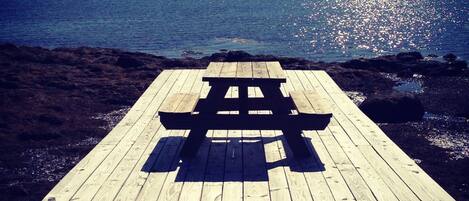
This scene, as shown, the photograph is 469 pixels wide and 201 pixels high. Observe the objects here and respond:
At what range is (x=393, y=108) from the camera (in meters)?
13.3

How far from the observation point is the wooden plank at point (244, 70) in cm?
679

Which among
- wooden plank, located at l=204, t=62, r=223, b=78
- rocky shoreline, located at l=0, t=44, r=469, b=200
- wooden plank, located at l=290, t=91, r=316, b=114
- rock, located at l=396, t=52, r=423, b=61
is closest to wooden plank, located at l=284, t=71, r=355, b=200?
wooden plank, located at l=290, t=91, r=316, b=114

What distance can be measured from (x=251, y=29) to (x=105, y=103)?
3252 centimetres

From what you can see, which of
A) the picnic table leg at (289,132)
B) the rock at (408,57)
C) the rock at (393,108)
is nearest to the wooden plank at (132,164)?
the picnic table leg at (289,132)

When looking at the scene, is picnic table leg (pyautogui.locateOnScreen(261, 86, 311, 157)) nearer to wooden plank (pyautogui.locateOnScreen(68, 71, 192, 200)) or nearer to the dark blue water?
wooden plank (pyautogui.locateOnScreen(68, 71, 192, 200))

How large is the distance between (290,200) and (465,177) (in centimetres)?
580

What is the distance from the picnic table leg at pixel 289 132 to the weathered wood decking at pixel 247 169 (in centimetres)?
13

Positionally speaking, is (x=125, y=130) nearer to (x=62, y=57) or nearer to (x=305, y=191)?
(x=305, y=191)

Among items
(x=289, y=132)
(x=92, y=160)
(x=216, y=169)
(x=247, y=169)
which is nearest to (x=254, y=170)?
(x=247, y=169)

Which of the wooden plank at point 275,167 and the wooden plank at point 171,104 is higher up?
the wooden plank at point 171,104

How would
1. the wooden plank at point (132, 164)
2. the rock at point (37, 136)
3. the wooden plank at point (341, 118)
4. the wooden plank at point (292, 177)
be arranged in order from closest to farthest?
1. the wooden plank at point (292, 177)
2. the wooden plank at point (132, 164)
3. the wooden plank at point (341, 118)
4. the rock at point (37, 136)

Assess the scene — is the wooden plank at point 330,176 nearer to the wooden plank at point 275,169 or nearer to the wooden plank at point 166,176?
the wooden plank at point 275,169

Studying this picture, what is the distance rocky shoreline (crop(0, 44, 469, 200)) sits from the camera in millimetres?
10031

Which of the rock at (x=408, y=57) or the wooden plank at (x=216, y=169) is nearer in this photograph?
the wooden plank at (x=216, y=169)
